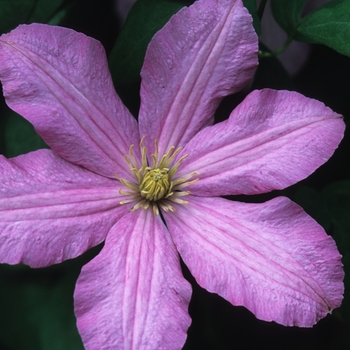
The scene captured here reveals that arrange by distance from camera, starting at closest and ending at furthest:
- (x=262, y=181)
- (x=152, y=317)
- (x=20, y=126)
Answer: (x=152, y=317) → (x=262, y=181) → (x=20, y=126)

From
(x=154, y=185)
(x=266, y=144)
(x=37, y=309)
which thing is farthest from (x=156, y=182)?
(x=37, y=309)

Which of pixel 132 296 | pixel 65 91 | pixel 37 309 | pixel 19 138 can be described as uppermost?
pixel 65 91

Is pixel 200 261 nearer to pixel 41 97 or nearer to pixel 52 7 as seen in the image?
pixel 41 97

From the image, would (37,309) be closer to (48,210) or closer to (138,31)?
(48,210)

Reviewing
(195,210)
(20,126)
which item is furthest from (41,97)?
(195,210)

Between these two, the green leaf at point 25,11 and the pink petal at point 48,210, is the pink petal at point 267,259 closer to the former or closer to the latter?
the pink petal at point 48,210

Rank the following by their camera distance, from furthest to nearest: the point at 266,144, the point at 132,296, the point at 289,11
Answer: the point at 289,11 → the point at 266,144 → the point at 132,296

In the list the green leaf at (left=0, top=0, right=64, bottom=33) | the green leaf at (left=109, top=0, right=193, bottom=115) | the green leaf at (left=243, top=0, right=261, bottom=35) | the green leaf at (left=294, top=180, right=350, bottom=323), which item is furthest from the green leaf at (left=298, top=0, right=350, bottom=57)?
the green leaf at (left=0, top=0, right=64, bottom=33)

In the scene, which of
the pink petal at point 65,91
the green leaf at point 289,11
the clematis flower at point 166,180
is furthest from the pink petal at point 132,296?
the green leaf at point 289,11
